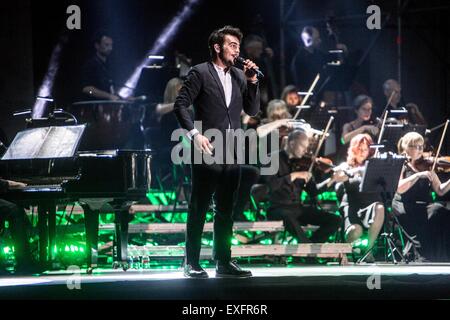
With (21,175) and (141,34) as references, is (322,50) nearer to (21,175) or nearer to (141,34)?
(141,34)

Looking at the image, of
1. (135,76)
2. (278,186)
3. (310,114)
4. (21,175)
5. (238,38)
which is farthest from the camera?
(135,76)

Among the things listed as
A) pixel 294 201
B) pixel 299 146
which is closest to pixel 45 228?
pixel 294 201

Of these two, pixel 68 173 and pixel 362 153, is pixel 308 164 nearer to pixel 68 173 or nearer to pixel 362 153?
pixel 362 153

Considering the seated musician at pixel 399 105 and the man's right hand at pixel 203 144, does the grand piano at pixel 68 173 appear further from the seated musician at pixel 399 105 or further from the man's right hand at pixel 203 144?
the seated musician at pixel 399 105

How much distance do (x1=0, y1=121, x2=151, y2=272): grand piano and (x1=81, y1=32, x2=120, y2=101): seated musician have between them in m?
2.15

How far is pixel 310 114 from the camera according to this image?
10555 mm

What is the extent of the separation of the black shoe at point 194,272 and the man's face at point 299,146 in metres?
3.50

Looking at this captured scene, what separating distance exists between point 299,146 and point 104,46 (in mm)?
2410

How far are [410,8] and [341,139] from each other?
2.86 m

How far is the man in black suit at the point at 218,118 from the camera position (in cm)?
612

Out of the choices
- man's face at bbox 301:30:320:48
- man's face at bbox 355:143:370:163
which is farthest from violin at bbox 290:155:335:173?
man's face at bbox 301:30:320:48

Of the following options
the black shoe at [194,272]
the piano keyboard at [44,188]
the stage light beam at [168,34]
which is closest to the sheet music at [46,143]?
the piano keyboard at [44,188]
